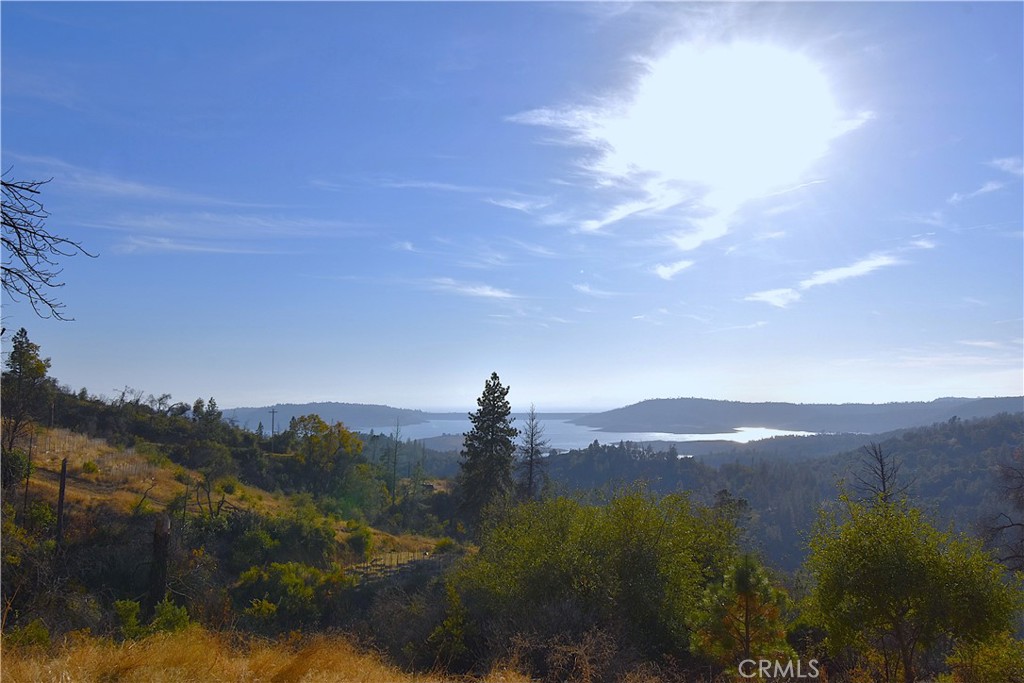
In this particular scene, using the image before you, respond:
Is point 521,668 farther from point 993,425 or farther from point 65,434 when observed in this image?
point 993,425

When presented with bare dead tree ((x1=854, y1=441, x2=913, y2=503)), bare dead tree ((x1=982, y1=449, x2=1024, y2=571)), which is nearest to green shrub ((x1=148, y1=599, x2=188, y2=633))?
bare dead tree ((x1=854, y1=441, x2=913, y2=503))

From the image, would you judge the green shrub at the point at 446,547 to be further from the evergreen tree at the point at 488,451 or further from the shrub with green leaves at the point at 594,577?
the shrub with green leaves at the point at 594,577

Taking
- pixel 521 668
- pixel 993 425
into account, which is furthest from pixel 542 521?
pixel 993 425

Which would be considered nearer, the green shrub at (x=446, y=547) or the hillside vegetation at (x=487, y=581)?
the hillside vegetation at (x=487, y=581)

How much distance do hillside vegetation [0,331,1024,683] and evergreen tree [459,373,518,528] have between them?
0.11 meters

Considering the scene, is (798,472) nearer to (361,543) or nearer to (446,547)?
(446,547)

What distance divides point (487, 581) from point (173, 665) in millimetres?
8943

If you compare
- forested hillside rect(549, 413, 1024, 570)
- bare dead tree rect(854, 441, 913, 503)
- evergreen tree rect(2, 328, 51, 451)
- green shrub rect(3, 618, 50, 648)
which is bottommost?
forested hillside rect(549, 413, 1024, 570)

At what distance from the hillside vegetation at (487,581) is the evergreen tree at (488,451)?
0.11m

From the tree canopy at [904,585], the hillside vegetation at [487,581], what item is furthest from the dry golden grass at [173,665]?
the tree canopy at [904,585]

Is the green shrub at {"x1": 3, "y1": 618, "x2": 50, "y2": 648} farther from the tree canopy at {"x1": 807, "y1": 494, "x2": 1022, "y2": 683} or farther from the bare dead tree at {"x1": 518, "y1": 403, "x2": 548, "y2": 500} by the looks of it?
the bare dead tree at {"x1": 518, "y1": 403, "x2": 548, "y2": 500}

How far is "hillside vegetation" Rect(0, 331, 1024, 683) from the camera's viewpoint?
8.50 meters

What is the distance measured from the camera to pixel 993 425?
85.7 meters

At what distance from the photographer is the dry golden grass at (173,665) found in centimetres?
529
